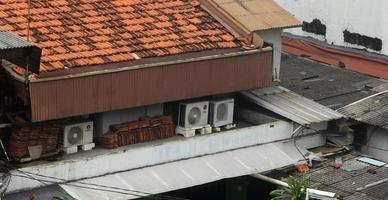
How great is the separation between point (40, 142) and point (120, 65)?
9.00ft

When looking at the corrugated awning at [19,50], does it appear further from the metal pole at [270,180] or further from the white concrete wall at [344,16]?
the white concrete wall at [344,16]

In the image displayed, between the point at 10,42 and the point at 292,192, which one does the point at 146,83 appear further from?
the point at 292,192

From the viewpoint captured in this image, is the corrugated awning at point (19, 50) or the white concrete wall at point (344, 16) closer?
the corrugated awning at point (19, 50)

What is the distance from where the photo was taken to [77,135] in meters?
21.2

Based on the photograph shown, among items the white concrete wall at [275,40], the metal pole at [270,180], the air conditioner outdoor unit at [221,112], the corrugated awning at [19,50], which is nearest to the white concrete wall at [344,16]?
the white concrete wall at [275,40]

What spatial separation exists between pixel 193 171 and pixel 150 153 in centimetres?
123

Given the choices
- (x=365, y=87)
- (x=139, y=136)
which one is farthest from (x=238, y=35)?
(x=365, y=87)

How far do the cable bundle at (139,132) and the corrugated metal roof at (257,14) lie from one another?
3.82 meters

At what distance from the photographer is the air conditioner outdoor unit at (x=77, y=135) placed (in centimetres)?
2092

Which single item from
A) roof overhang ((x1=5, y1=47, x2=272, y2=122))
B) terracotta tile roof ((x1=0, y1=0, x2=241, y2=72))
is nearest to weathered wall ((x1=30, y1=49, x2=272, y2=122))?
roof overhang ((x1=5, y1=47, x2=272, y2=122))

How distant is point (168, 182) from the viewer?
2095 cm

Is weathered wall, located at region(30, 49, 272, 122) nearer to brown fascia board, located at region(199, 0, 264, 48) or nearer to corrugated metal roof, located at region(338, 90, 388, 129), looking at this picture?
brown fascia board, located at region(199, 0, 264, 48)

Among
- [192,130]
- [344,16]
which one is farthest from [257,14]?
[344,16]

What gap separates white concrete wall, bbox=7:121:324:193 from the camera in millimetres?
19812
